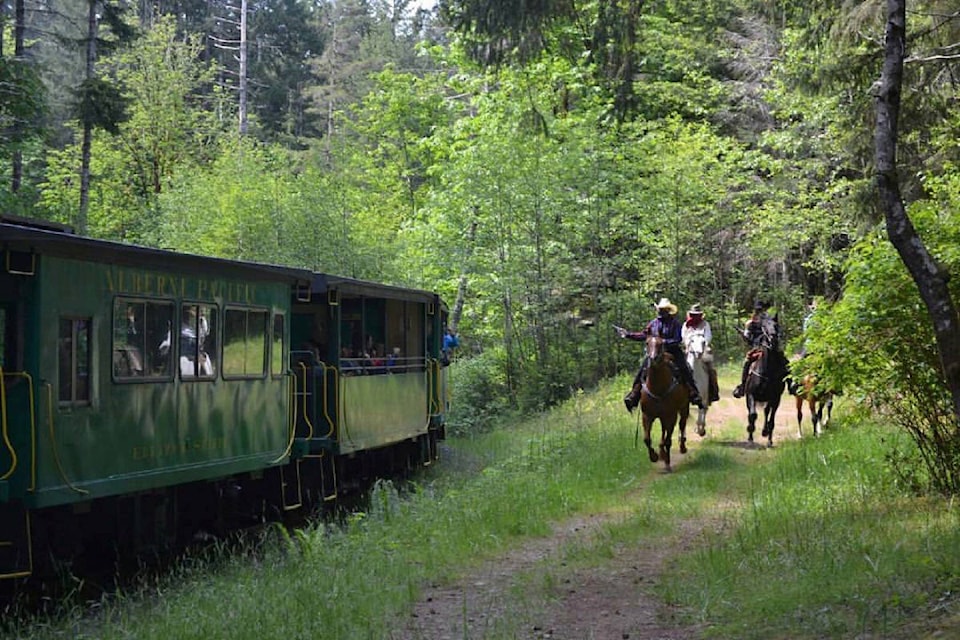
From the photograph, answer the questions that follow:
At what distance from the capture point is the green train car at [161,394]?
9000mm

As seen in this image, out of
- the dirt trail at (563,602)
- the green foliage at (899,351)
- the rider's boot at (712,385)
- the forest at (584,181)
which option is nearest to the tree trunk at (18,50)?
the forest at (584,181)

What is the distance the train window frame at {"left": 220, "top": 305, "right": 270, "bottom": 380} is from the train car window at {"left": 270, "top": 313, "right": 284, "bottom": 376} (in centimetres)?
19

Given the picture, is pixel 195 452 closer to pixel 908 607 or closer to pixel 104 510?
pixel 104 510

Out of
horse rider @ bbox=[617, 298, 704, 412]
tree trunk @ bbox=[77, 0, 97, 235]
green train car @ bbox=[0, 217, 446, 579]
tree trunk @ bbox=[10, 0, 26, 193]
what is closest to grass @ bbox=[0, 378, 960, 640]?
green train car @ bbox=[0, 217, 446, 579]

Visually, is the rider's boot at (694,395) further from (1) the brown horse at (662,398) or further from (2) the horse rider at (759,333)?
(2) the horse rider at (759,333)

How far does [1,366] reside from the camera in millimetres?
8945

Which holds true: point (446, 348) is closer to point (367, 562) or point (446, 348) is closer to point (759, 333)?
point (759, 333)

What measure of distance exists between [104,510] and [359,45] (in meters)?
54.2

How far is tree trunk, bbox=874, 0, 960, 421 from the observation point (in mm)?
8805

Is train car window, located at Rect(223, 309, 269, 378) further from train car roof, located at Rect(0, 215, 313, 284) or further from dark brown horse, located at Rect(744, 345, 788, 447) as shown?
dark brown horse, located at Rect(744, 345, 788, 447)

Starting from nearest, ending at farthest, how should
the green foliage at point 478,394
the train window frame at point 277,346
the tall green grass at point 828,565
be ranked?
the tall green grass at point 828,565
the train window frame at point 277,346
the green foliage at point 478,394

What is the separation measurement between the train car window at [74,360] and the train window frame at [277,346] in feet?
13.6

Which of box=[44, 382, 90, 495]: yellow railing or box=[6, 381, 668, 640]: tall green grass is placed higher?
box=[44, 382, 90, 495]: yellow railing

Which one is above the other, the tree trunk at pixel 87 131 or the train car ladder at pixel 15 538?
the tree trunk at pixel 87 131
